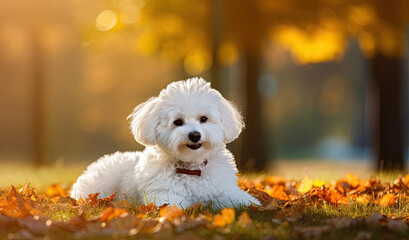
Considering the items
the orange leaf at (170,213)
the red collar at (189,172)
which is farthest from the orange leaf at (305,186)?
the orange leaf at (170,213)

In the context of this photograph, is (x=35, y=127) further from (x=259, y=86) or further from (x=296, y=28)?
(x=296, y=28)

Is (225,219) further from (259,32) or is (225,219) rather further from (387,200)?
(259,32)

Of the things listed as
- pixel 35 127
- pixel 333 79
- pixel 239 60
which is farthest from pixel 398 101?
pixel 333 79

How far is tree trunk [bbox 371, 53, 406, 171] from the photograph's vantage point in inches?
420

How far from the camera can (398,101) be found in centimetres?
1068

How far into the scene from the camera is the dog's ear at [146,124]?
455cm

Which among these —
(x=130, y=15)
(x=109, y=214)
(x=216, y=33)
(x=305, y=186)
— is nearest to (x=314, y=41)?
(x=216, y=33)

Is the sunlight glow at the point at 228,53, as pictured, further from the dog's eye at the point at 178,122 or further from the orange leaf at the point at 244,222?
the orange leaf at the point at 244,222

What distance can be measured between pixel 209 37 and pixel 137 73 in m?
13.1

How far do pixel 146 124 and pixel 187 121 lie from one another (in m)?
0.38

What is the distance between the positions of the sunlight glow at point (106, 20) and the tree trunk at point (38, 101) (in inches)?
176

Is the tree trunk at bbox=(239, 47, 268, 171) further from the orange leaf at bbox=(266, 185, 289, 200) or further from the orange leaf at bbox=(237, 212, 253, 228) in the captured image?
the orange leaf at bbox=(237, 212, 253, 228)

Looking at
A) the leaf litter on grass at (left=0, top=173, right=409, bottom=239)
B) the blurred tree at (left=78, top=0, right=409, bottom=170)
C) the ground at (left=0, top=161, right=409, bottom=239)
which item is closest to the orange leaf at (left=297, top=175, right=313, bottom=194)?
the ground at (left=0, top=161, right=409, bottom=239)

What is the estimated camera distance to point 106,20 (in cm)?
1116
